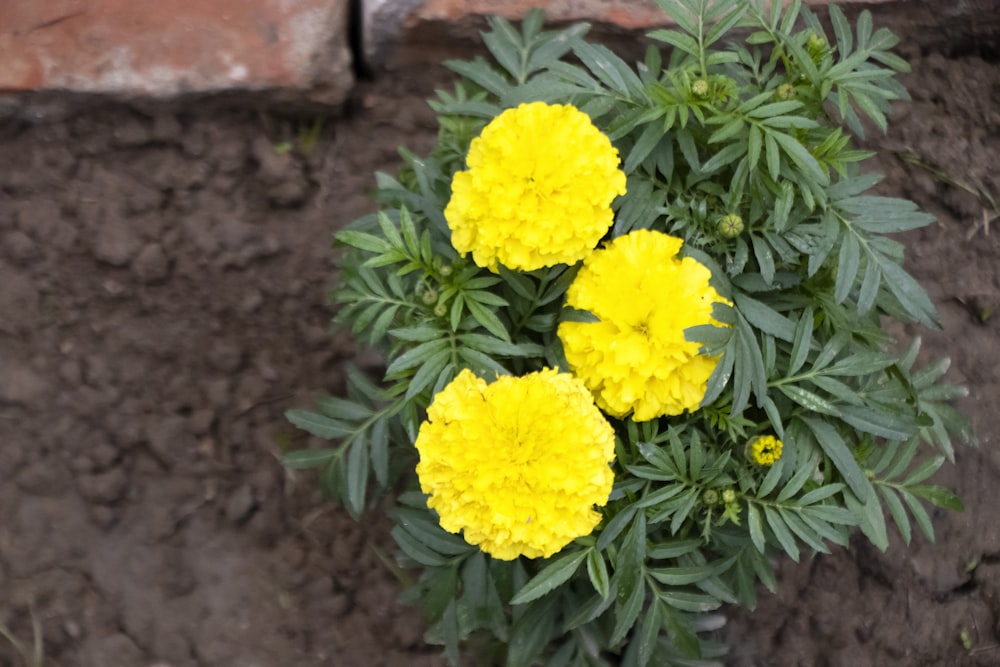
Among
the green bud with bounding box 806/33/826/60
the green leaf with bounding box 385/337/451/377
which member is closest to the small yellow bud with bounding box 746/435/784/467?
the green leaf with bounding box 385/337/451/377

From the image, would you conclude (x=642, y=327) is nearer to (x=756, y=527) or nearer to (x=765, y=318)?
(x=765, y=318)

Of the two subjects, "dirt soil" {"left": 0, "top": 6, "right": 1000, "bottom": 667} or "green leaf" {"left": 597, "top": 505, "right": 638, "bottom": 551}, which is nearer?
"green leaf" {"left": 597, "top": 505, "right": 638, "bottom": 551}

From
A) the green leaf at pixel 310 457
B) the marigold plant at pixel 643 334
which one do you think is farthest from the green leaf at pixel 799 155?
the green leaf at pixel 310 457

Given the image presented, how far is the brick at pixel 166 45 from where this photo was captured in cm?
235

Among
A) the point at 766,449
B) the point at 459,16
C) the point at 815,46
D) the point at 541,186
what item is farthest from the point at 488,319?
the point at 459,16

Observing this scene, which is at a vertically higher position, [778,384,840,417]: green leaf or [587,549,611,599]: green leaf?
[778,384,840,417]: green leaf

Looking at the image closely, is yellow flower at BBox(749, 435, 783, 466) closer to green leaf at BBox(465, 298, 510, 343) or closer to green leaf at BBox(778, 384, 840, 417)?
green leaf at BBox(778, 384, 840, 417)

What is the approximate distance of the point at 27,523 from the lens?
2182mm

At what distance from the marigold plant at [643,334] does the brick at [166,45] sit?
806 mm

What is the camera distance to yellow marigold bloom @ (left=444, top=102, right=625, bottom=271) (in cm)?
147

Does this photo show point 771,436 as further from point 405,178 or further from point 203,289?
point 203,289

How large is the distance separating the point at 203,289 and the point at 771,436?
61.3 inches

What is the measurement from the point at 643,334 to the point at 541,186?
31 centimetres

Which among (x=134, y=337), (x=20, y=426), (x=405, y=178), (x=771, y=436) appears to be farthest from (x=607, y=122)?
Answer: (x=20, y=426)
